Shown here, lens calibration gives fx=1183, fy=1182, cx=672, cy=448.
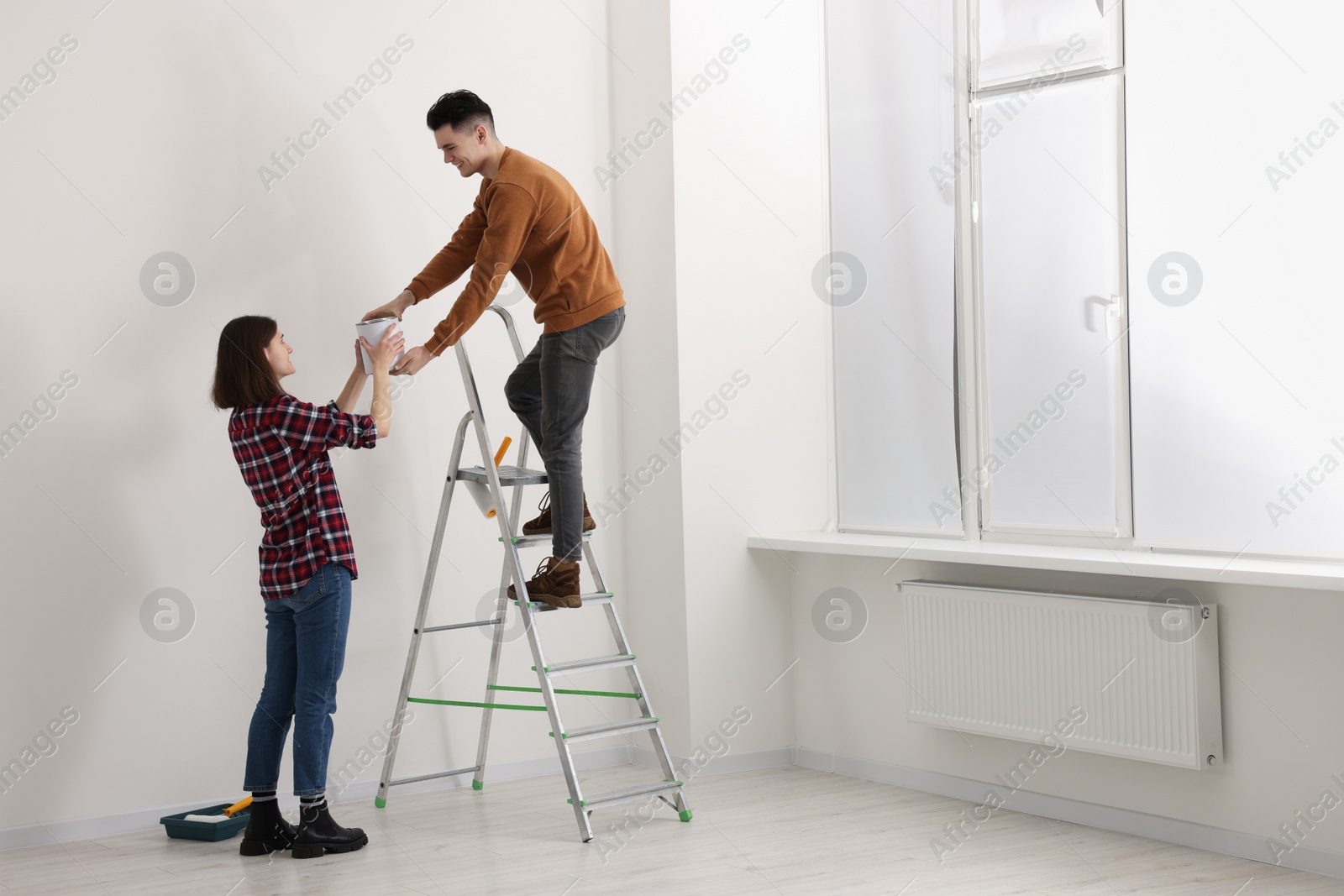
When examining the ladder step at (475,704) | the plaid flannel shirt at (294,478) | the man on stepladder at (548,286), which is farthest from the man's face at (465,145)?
the ladder step at (475,704)

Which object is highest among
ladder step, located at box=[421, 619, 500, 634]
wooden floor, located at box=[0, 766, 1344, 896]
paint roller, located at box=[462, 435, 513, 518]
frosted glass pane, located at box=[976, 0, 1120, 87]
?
frosted glass pane, located at box=[976, 0, 1120, 87]

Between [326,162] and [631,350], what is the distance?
1.22m

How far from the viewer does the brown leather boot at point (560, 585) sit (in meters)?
3.37

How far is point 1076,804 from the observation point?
11.0 feet

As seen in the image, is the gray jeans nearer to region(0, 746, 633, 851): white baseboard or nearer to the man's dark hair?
the man's dark hair

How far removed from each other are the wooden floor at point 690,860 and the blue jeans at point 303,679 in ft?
0.83

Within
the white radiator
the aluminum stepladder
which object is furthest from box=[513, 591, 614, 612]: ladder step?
the white radiator

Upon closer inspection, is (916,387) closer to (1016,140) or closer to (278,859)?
(1016,140)

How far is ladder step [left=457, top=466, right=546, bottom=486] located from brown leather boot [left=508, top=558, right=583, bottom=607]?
271 millimetres

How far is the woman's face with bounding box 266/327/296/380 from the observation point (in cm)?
312

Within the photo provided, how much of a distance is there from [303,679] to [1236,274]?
8.91 feet

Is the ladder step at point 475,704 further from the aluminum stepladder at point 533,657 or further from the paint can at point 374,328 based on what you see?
the paint can at point 374,328

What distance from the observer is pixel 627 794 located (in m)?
3.32

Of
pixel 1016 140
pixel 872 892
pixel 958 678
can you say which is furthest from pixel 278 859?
pixel 1016 140
